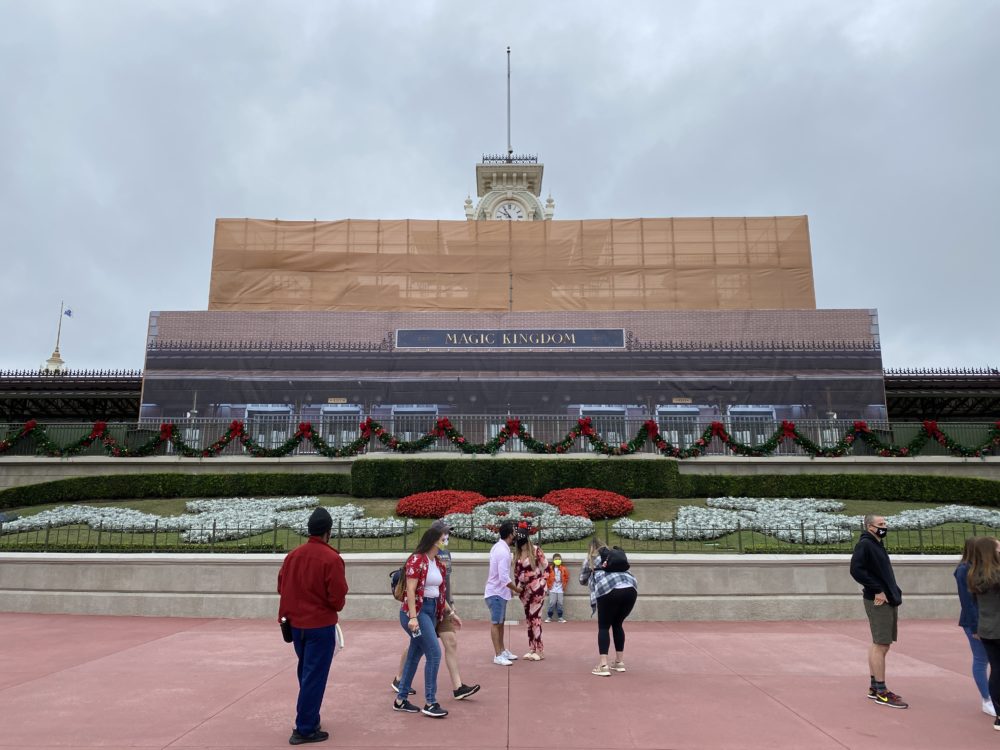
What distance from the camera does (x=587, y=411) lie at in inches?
1089

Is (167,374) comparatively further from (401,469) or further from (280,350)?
(401,469)

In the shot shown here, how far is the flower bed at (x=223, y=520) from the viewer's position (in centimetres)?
1290

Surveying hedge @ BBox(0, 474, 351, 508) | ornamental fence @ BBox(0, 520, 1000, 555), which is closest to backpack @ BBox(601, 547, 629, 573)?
ornamental fence @ BBox(0, 520, 1000, 555)

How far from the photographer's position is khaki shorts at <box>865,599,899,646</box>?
609 centimetres

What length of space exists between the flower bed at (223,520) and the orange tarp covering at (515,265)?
1631 cm

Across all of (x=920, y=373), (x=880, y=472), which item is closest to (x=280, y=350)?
(x=880, y=472)

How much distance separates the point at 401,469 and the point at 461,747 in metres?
14.2

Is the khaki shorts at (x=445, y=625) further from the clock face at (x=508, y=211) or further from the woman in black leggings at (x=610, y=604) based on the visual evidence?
the clock face at (x=508, y=211)

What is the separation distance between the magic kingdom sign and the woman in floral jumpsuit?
2114 cm

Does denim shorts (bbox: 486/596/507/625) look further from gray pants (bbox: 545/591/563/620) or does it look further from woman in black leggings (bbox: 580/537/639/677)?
gray pants (bbox: 545/591/563/620)

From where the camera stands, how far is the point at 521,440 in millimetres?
21188

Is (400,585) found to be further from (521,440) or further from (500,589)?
(521,440)

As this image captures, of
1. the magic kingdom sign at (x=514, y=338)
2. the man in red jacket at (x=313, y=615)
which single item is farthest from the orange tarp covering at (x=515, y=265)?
the man in red jacket at (x=313, y=615)

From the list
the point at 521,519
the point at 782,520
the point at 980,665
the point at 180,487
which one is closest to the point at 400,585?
the point at 521,519
